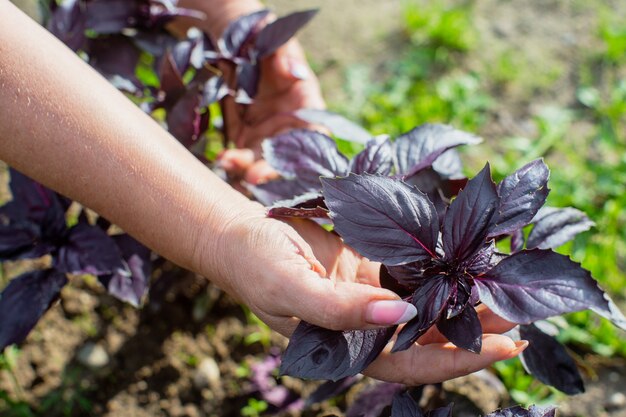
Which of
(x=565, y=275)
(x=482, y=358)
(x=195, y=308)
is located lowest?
(x=195, y=308)

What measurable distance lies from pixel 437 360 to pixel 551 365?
1.16ft

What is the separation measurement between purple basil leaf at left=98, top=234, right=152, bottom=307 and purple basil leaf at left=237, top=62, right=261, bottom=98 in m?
0.54

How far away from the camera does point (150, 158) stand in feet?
5.18

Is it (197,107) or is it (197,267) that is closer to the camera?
(197,267)

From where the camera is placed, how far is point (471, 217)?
1274 millimetres

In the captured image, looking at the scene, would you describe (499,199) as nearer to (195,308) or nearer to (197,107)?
(197,107)

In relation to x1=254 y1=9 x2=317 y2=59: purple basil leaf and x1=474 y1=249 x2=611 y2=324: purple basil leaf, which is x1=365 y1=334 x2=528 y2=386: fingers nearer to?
x1=474 y1=249 x2=611 y2=324: purple basil leaf

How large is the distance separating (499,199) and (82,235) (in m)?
1.03

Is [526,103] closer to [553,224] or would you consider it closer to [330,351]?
[553,224]

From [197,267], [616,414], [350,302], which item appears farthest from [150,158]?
[616,414]

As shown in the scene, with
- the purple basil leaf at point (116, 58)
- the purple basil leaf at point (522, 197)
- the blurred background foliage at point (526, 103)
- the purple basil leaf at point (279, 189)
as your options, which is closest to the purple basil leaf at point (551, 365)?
the purple basil leaf at point (522, 197)

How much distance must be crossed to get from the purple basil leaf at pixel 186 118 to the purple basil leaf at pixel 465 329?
0.89m

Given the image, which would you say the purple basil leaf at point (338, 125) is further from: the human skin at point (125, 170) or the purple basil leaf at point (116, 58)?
the purple basil leaf at point (116, 58)

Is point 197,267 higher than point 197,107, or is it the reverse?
point 197,107
